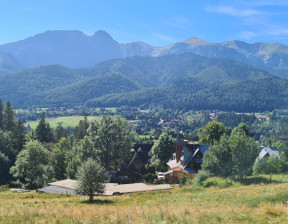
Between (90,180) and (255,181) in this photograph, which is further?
(255,181)

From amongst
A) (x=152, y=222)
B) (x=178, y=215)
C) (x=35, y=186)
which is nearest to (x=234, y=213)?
(x=178, y=215)

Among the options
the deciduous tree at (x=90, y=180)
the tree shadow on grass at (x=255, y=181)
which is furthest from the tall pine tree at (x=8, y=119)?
the tree shadow on grass at (x=255, y=181)

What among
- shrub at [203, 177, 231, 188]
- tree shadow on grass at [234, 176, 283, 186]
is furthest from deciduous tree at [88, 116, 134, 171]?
tree shadow on grass at [234, 176, 283, 186]

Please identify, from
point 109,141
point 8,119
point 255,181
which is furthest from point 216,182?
point 8,119

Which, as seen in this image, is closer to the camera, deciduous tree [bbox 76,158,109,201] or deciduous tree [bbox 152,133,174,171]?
deciduous tree [bbox 76,158,109,201]

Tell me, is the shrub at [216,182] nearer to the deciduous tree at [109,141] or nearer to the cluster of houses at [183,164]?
the cluster of houses at [183,164]

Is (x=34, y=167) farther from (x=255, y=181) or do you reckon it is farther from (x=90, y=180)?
(x=255, y=181)

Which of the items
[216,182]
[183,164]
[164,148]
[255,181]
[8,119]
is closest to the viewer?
[255,181]

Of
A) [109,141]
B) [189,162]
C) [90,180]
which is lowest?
[189,162]

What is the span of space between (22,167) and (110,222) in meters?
36.6

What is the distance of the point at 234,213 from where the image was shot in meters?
13.7

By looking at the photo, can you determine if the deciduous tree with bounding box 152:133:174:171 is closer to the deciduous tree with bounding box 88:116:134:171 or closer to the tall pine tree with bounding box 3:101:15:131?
the deciduous tree with bounding box 88:116:134:171

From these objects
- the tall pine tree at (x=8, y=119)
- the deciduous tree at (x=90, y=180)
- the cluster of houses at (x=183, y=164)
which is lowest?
the cluster of houses at (x=183, y=164)

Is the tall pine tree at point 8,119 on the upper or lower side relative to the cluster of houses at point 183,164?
upper
